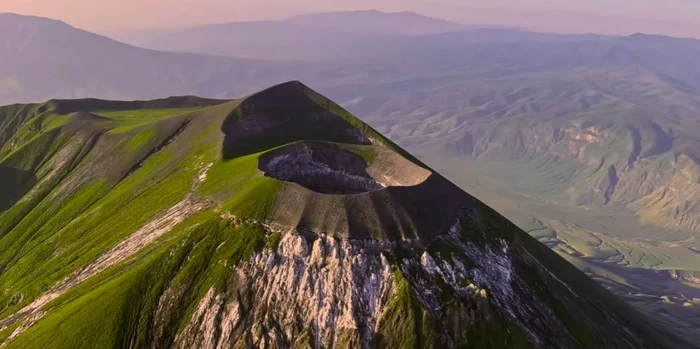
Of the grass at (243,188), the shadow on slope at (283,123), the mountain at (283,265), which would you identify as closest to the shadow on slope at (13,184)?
the mountain at (283,265)

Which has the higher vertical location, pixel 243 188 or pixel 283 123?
pixel 283 123

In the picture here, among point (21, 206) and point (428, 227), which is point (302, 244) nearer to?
point (428, 227)

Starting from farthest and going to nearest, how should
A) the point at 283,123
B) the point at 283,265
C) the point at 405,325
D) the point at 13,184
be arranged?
the point at 13,184, the point at 283,123, the point at 283,265, the point at 405,325

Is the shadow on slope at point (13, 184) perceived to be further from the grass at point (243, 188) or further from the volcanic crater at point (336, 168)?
the volcanic crater at point (336, 168)

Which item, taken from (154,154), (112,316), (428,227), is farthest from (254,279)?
(154,154)

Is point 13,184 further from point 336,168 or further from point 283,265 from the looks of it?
point 283,265

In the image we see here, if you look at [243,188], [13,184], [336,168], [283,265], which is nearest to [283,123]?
[336,168]

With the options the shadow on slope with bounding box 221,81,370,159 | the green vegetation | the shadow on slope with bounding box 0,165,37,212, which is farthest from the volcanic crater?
the shadow on slope with bounding box 0,165,37,212

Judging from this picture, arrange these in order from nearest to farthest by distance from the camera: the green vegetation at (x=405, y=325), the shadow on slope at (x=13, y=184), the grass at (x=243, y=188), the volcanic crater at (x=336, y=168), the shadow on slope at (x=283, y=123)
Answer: the green vegetation at (x=405, y=325) → the grass at (x=243, y=188) → the volcanic crater at (x=336, y=168) → the shadow on slope at (x=283, y=123) → the shadow on slope at (x=13, y=184)
